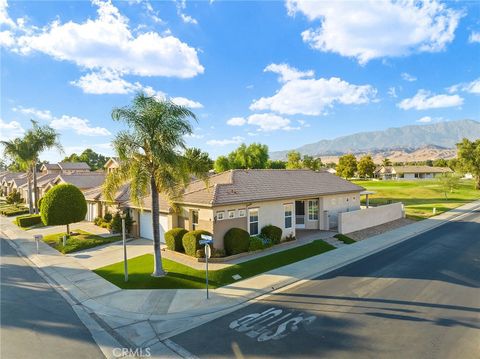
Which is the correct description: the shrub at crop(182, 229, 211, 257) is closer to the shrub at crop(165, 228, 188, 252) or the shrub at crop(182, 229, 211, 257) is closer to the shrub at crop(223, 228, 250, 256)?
the shrub at crop(165, 228, 188, 252)

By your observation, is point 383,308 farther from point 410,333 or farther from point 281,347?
point 281,347

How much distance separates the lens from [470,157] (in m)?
62.2

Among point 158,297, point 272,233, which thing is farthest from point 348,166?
point 158,297

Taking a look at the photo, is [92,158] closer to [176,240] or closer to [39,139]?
[39,139]

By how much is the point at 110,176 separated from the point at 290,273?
32.0ft

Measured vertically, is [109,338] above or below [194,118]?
below

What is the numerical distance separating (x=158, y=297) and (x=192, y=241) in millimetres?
4868

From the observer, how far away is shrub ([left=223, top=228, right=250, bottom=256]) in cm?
1655

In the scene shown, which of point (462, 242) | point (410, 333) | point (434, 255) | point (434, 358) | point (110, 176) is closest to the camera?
point (434, 358)

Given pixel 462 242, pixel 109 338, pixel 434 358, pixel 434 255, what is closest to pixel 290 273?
pixel 434 358

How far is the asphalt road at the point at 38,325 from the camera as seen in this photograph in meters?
8.38

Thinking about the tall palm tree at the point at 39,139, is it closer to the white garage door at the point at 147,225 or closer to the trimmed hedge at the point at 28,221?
the trimmed hedge at the point at 28,221

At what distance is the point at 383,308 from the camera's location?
10523 mm

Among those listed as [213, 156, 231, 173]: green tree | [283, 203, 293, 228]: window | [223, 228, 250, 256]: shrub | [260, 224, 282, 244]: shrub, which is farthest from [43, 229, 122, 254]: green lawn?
[213, 156, 231, 173]: green tree
